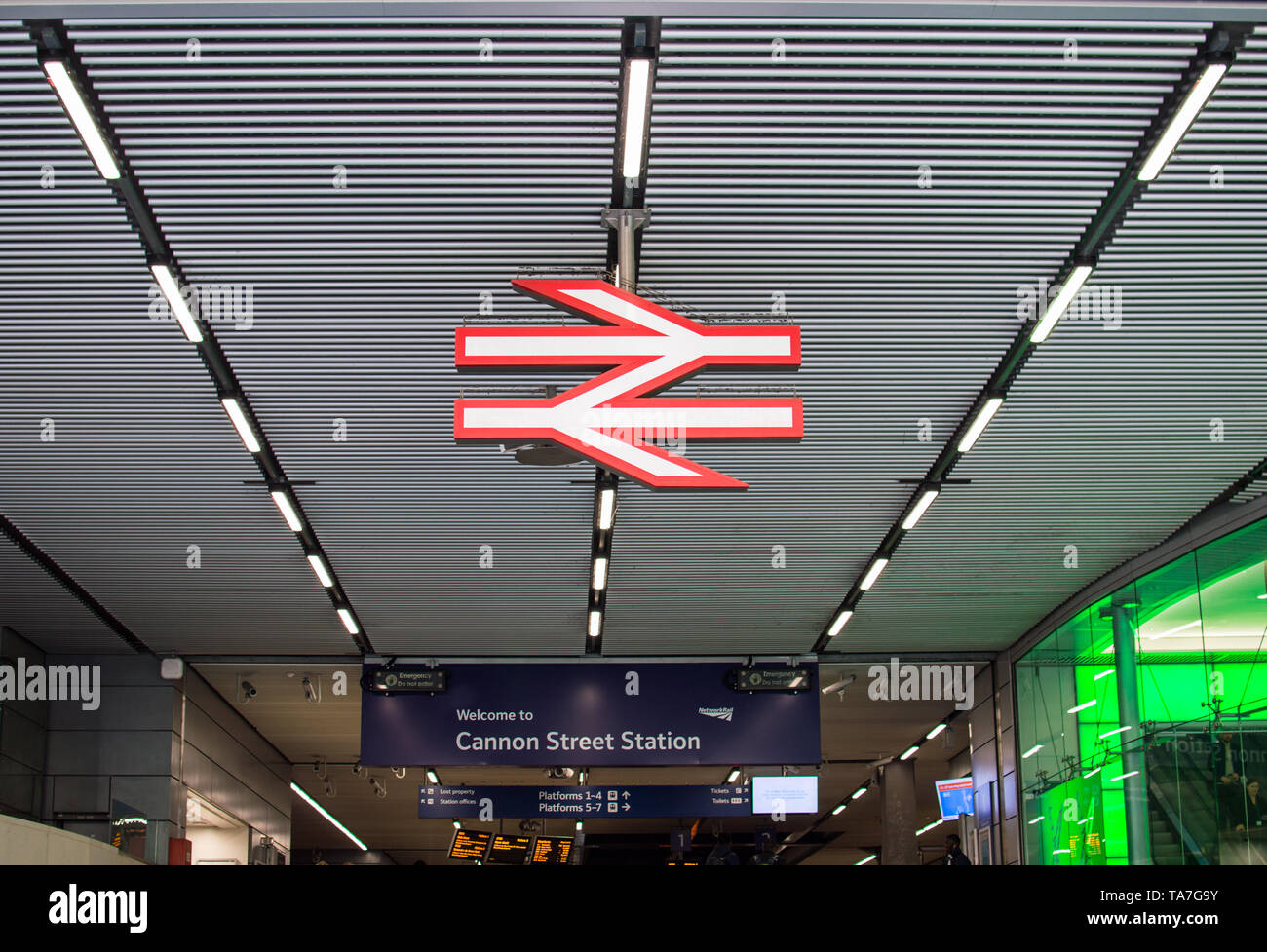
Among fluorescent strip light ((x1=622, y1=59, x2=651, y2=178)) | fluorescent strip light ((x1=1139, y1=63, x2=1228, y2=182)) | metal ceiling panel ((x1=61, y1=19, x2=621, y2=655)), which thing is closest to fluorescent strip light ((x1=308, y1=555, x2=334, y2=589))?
metal ceiling panel ((x1=61, y1=19, x2=621, y2=655))

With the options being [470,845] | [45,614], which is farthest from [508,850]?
[45,614]

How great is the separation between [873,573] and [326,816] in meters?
22.4

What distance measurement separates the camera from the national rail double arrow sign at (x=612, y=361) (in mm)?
7805

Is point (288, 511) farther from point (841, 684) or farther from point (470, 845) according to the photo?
point (470, 845)

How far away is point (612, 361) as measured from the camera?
7.85 meters

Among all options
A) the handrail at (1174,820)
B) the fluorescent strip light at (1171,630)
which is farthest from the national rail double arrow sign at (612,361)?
the handrail at (1174,820)

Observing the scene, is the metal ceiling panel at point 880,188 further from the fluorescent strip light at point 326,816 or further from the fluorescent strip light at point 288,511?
the fluorescent strip light at point 326,816

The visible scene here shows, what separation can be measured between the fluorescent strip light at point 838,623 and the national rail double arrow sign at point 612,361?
9.24 meters

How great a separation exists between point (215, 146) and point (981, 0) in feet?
13.2

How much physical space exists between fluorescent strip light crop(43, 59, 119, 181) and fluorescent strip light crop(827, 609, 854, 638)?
434 inches

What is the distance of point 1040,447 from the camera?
1171 centimetres

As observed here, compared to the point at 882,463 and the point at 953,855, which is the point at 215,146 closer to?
the point at 882,463
